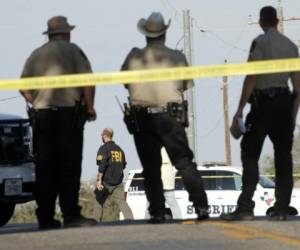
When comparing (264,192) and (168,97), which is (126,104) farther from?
(264,192)

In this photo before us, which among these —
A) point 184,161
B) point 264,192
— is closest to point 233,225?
point 184,161

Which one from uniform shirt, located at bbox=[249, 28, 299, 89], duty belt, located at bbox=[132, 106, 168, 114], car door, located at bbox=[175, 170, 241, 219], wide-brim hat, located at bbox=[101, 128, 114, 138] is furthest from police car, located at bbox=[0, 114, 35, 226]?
car door, located at bbox=[175, 170, 241, 219]

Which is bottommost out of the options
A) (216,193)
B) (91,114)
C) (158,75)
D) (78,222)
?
(216,193)

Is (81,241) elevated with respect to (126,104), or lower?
lower

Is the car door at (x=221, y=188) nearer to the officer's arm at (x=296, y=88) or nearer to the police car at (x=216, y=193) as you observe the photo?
the police car at (x=216, y=193)

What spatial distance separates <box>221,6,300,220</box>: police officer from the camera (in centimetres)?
1136

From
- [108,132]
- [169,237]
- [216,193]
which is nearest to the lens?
[169,237]

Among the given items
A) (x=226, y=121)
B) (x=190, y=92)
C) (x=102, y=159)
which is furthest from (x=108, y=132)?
(x=226, y=121)

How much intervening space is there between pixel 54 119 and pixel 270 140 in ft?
6.49

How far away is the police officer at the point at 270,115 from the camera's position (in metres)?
11.4

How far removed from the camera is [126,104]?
37.8 ft

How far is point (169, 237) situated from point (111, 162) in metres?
10.6

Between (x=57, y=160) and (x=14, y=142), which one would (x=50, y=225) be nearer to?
(x=57, y=160)

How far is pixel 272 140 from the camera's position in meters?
11.5
